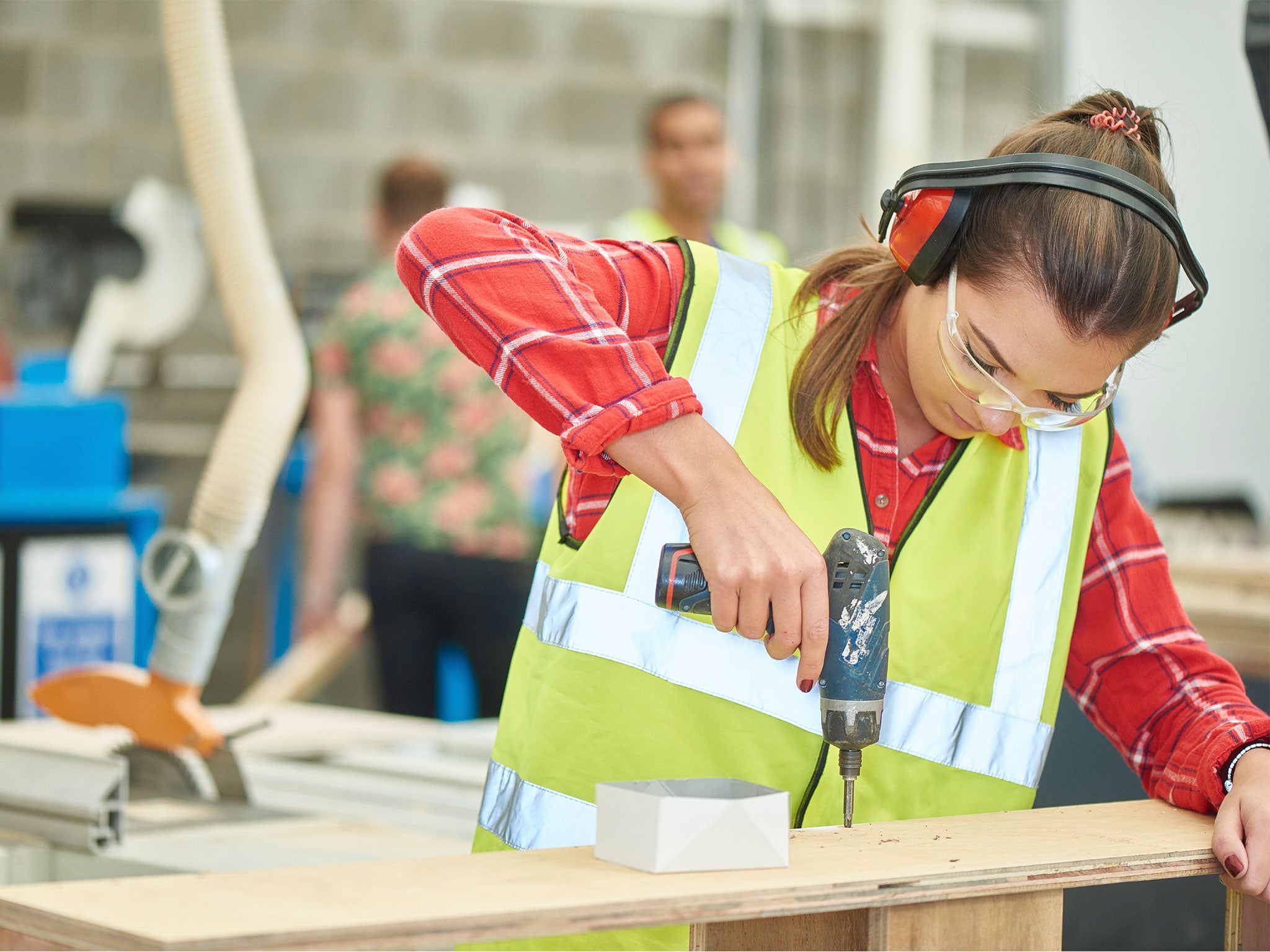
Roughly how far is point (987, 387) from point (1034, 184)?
19 centimetres

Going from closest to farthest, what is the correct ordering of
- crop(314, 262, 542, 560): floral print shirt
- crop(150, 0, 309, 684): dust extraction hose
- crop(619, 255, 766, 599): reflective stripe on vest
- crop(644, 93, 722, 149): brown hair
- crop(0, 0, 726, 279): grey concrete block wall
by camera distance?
crop(619, 255, 766, 599): reflective stripe on vest
crop(150, 0, 309, 684): dust extraction hose
crop(314, 262, 542, 560): floral print shirt
crop(644, 93, 722, 149): brown hair
crop(0, 0, 726, 279): grey concrete block wall

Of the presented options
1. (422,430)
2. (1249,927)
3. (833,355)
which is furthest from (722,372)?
(422,430)

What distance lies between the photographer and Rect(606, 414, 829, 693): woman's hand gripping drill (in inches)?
45.3

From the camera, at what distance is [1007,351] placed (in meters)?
1.29

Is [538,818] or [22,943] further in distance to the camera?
[538,818]

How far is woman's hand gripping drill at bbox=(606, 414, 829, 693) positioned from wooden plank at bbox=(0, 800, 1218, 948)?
19 cm

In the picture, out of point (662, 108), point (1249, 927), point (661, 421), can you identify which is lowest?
point (1249, 927)

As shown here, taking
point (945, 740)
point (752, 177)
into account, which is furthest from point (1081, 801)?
point (752, 177)

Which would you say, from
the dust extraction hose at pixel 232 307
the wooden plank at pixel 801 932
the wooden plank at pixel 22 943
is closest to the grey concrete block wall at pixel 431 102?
the dust extraction hose at pixel 232 307

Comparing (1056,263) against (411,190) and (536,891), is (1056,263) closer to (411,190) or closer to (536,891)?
(536,891)

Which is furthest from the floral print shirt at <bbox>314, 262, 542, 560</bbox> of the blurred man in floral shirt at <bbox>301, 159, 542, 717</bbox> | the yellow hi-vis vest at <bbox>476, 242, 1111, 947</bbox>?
the yellow hi-vis vest at <bbox>476, 242, 1111, 947</bbox>

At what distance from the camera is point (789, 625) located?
117 cm

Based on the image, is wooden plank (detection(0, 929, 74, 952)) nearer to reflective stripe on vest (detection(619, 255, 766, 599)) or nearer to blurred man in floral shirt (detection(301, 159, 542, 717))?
reflective stripe on vest (detection(619, 255, 766, 599))

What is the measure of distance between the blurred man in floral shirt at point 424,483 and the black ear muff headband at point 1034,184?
2306mm
